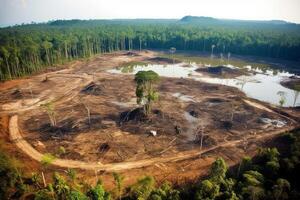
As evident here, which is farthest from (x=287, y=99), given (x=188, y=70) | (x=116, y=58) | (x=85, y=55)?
(x=85, y=55)

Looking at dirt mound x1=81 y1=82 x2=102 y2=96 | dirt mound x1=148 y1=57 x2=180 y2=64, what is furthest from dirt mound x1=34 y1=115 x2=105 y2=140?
dirt mound x1=148 y1=57 x2=180 y2=64

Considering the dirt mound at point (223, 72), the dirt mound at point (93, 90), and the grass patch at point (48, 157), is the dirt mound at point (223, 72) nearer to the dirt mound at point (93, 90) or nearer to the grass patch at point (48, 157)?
the dirt mound at point (93, 90)

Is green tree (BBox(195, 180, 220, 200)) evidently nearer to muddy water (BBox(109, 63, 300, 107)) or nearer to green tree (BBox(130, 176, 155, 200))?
green tree (BBox(130, 176, 155, 200))

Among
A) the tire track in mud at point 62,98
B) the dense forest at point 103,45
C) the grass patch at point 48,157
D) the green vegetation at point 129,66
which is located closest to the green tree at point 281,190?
the grass patch at point 48,157

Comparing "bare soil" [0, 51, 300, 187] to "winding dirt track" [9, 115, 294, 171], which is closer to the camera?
"winding dirt track" [9, 115, 294, 171]

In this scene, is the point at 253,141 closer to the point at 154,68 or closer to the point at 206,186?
the point at 206,186

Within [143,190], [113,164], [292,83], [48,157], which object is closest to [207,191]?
[143,190]

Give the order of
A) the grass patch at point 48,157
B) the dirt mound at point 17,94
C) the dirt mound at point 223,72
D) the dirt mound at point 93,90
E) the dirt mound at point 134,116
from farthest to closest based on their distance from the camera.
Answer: the dirt mound at point 223,72 → the dirt mound at point 93,90 → the dirt mound at point 17,94 → the dirt mound at point 134,116 → the grass patch at point 48,157
